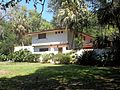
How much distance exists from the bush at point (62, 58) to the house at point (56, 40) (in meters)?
8.91

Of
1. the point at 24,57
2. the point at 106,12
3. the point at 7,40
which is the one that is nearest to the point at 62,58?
the point at 24,57

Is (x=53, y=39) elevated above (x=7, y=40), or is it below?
below

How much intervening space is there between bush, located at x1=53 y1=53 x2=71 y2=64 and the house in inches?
351

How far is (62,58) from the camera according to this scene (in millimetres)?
42406

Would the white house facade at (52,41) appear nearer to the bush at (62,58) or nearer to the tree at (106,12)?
the bush at (62,58)

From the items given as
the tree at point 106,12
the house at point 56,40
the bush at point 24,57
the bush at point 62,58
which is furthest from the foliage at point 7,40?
the tree at point 106,12

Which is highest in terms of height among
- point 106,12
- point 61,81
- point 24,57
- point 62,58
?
point 106,12

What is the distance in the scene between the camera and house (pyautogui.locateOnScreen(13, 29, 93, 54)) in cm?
5462

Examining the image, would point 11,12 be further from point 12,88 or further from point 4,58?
point 12,88

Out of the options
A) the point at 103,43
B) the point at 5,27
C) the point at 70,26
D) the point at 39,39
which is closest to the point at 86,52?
the point at 103,43

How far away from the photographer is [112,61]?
35781mm

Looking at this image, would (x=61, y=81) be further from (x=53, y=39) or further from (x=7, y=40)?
(x=7, y=40)

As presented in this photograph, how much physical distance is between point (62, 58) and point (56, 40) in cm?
1350

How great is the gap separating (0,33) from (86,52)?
33625mm
